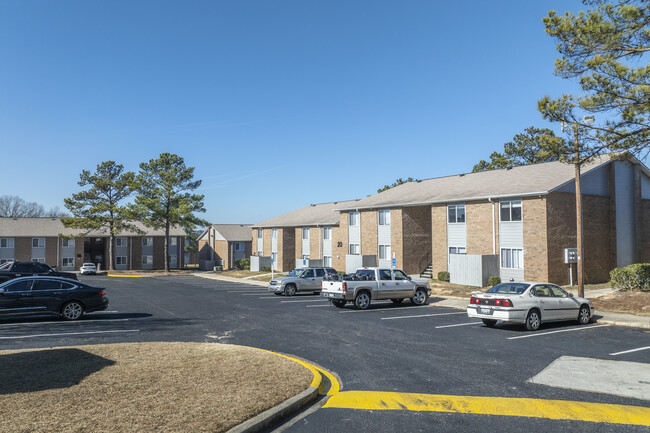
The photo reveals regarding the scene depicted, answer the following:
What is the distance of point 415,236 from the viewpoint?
36.9 meters

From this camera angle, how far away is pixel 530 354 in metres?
11.2

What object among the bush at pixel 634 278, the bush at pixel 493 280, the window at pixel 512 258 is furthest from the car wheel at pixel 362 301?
the bush at pixel 634 278

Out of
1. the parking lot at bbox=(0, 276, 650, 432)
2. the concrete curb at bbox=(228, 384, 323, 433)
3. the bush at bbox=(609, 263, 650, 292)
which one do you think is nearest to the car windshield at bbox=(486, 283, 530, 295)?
the parking lot at bbox=(0, 276, 650, 432)

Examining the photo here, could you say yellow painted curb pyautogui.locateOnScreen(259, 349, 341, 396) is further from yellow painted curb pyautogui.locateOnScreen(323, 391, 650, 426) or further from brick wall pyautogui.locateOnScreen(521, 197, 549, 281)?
brick wall pyautogui.locateOnScreen(521, 197, 549, 281)

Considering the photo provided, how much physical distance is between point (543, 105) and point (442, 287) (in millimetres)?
13138

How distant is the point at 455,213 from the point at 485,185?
2.94 metres

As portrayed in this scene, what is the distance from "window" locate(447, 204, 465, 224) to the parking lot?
12.6m

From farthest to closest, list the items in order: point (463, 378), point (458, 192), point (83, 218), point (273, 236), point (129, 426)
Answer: point (83, 218) < point (273, 236) < point (458, 192) < point (463, 378) < point (129, 426)

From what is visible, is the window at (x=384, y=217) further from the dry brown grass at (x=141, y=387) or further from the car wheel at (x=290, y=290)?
the dry brown grass at (x=141, y=387)

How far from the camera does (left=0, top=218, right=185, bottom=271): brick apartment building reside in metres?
62.4

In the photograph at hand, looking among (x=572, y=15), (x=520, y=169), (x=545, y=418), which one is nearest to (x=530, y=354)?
(x=545, y=418)

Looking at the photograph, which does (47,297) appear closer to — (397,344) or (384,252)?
(397,344)

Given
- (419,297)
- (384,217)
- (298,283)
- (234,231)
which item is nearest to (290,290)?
(298,283)

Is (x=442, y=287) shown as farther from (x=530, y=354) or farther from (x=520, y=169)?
(x=530, y=354)
